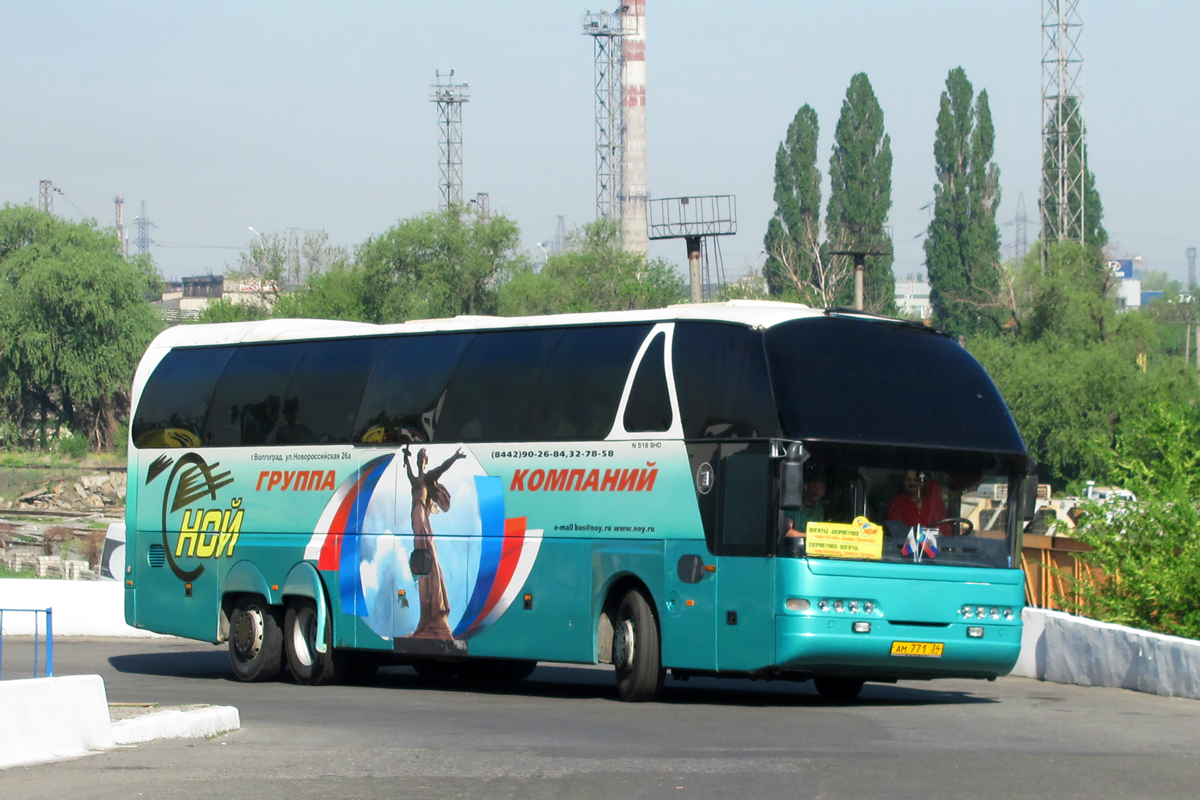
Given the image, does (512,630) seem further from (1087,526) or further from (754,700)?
(1087,526)

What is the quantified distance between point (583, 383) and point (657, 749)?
213 inches

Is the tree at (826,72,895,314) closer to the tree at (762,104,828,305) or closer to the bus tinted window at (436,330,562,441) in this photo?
the tree at (762,104,828,305)

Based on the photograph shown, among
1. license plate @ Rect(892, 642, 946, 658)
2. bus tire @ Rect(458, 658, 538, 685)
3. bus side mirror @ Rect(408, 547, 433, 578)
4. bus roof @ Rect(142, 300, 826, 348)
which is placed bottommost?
bus tire @ Rect(458, 658, 538, 685)

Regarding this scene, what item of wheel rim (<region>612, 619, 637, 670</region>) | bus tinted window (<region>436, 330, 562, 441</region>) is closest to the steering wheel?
wheel rim (<region>612, 619, 637, 670</region>)

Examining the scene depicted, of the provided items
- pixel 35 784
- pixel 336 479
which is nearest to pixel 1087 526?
pixel 336 479

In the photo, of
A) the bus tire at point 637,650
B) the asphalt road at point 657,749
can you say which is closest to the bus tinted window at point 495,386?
the bus tire at point 637,650

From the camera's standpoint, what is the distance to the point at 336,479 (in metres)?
17.9

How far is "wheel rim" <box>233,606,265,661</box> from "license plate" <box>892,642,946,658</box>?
812 centimetres

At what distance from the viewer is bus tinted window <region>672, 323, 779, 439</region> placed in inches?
555

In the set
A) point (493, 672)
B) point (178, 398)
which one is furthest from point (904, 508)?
point (178, 398)

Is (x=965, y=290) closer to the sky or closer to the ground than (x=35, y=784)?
closer to the sky

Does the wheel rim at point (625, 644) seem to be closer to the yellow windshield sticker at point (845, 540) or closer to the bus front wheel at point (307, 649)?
the yellow windshield sticker at point (845, 540)

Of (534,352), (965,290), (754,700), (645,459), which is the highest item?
(965,290)

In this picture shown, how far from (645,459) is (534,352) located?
202 centimetres
